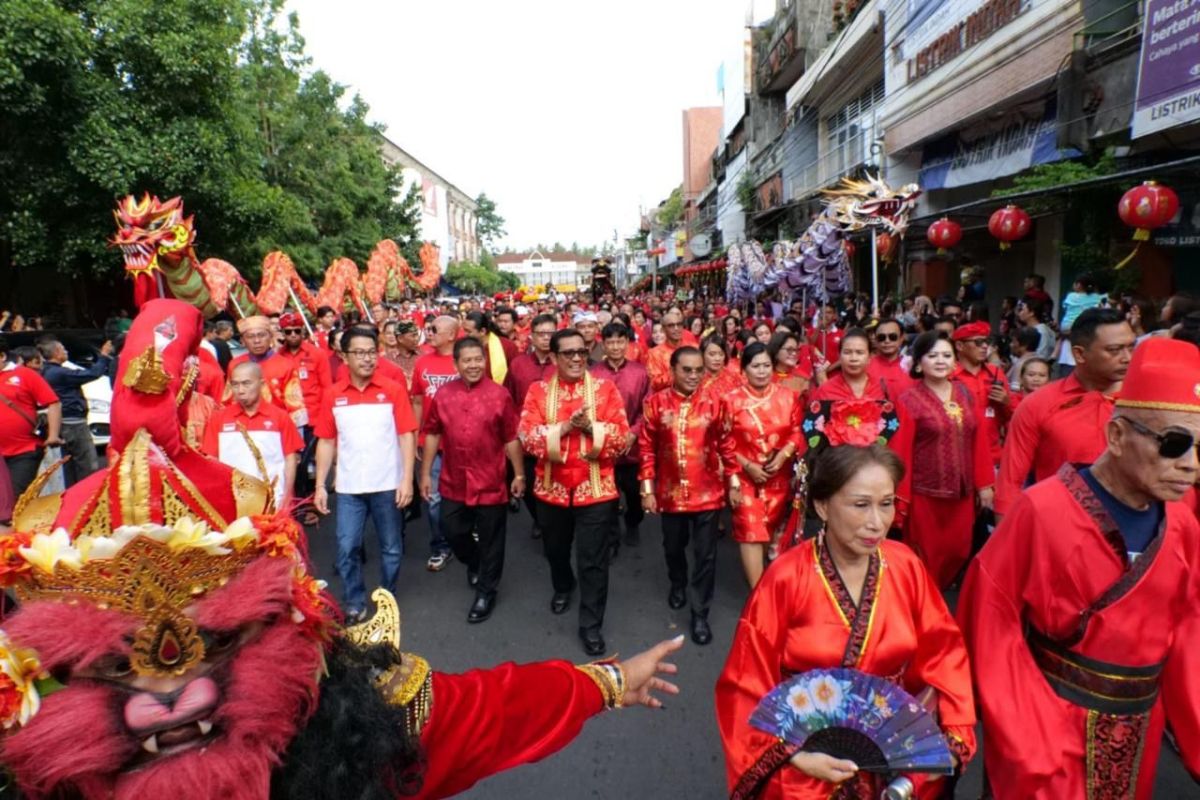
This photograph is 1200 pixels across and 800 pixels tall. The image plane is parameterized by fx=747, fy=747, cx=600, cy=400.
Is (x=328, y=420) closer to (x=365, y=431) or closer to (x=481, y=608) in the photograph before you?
(x=365, y=431)

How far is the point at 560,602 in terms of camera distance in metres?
5.11

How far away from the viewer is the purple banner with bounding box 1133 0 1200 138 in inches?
295

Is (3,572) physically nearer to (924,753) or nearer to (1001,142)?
(924,753)

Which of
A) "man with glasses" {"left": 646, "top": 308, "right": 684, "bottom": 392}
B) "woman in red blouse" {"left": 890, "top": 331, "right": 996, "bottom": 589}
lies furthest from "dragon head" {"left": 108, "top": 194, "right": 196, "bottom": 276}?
"man with glasses" {"left": 646, "top": 308, "right": 684, "bottom": 392}

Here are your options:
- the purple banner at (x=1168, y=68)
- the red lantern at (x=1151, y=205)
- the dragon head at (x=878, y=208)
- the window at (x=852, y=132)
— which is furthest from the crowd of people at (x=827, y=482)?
the window at (x=852, y=132)

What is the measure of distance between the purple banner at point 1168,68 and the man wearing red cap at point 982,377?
4.77m

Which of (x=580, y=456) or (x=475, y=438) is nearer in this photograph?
(x=580, y=456)

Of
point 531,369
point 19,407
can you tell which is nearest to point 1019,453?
point 531,369

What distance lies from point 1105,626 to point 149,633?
2449 millimetres

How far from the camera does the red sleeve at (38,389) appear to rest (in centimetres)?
607

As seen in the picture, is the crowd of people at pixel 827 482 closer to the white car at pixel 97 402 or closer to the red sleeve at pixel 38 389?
the red sleeve at pixel 38 389

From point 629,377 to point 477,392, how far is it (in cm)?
190

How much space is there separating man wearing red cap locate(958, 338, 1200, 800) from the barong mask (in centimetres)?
204

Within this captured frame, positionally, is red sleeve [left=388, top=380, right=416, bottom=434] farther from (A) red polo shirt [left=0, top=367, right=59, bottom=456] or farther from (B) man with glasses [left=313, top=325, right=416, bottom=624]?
(A) red polo shirt [left=0, top=367, right=59, bottom=456]
